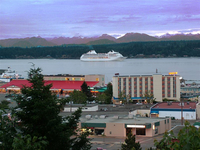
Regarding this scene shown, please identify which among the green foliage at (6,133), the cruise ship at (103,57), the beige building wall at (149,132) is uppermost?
the cruise ship at (103,57)

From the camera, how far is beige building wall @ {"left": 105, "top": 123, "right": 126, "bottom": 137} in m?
10.9

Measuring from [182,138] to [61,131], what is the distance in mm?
2097

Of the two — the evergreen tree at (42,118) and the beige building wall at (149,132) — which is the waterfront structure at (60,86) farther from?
the evergreen tree at (42,118)

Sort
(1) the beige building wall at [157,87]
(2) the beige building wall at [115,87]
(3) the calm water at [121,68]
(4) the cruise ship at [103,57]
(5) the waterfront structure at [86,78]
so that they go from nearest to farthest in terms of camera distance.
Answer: (1) the beige building wall at [157,87], (2) the beige building wall at [115,87], (5) the waterfront structure at [86,78], (3) the calm water at [121,68], (4) the cruise ship at [103,57]

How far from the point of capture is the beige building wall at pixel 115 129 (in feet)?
35.6

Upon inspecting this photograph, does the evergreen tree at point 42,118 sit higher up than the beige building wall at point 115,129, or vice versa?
the evergreen tree at point 42,118

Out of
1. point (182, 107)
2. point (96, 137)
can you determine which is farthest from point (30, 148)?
point (182, 107)

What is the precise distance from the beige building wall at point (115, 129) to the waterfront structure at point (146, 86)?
387 inches

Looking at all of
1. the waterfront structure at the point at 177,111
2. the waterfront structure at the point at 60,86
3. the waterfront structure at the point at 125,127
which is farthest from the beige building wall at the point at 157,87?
the waterfront structure at the point at 125,127

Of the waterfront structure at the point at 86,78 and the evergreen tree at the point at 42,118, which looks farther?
the waterfront structure at the point at 86,78

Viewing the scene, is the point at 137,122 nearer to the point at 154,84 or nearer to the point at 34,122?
the point at 34,122

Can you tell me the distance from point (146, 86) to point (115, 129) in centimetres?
1043

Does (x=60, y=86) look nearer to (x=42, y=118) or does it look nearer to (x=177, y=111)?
(x=177, y=111)

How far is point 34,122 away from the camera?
4352 millimetres
